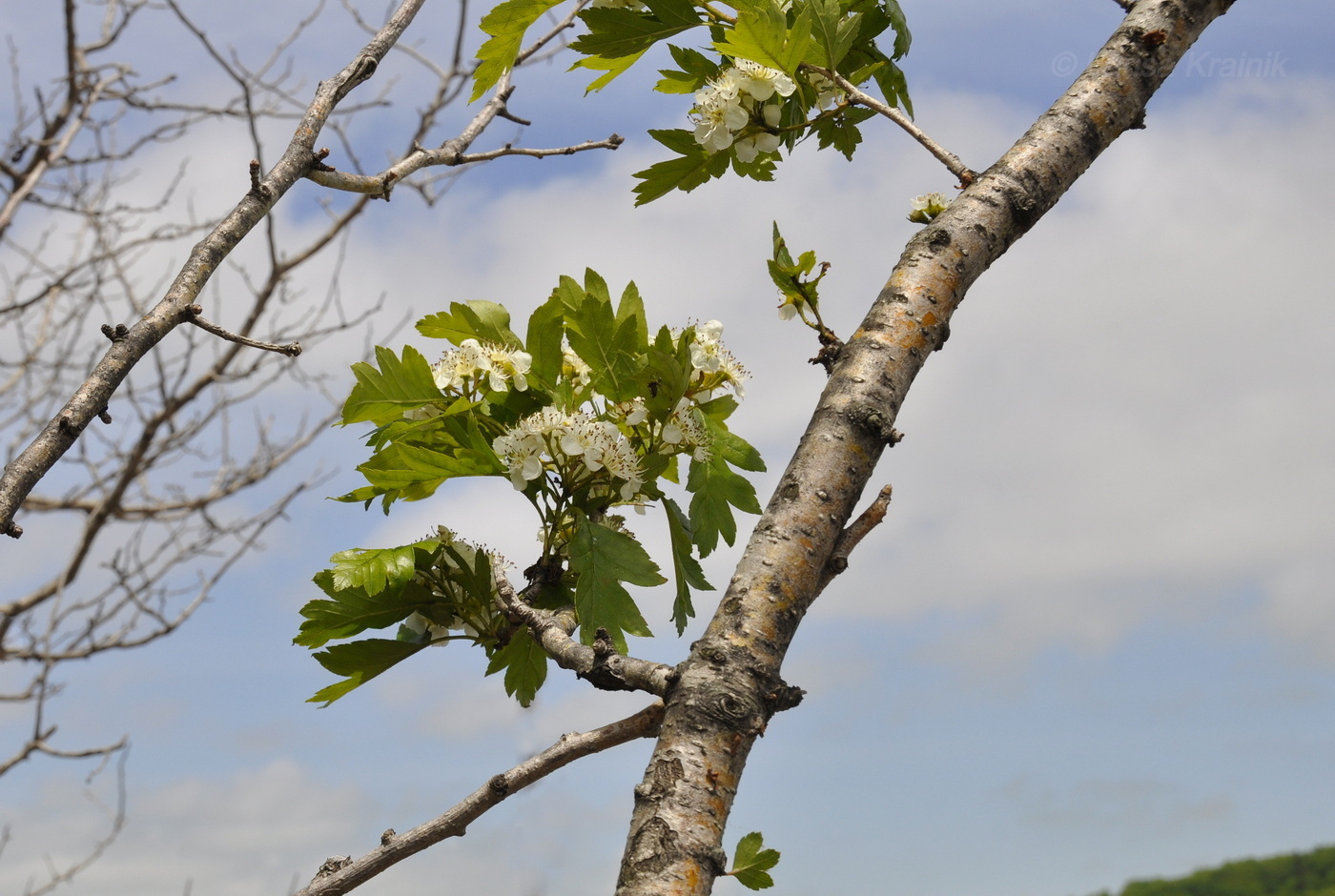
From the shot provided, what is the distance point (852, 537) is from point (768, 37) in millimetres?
890

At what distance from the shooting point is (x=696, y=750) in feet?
4.19

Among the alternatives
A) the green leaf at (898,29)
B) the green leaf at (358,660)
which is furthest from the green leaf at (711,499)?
the green leaf at (898,29)

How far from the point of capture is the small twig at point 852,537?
4.99 feet

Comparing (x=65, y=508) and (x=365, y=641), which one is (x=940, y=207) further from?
(x=65, y=508)

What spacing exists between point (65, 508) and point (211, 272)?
5.70 meters

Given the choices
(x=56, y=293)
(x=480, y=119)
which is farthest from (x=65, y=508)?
(x=480, y=119)

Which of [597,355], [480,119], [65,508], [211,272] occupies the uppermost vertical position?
[65,508]

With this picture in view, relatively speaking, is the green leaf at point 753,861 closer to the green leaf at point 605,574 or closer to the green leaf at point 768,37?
the green leaf at point 605,574

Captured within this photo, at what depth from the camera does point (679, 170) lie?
204 centimetres

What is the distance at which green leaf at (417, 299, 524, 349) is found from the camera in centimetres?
180

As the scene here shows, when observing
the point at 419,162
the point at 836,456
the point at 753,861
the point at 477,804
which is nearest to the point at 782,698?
the point at 753,861

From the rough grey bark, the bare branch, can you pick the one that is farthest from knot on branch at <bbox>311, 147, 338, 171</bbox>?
the rough grey bark

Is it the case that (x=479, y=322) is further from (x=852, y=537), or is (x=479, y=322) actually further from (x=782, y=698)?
(x=782, y=698)

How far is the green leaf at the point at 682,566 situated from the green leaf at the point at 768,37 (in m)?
0.81
